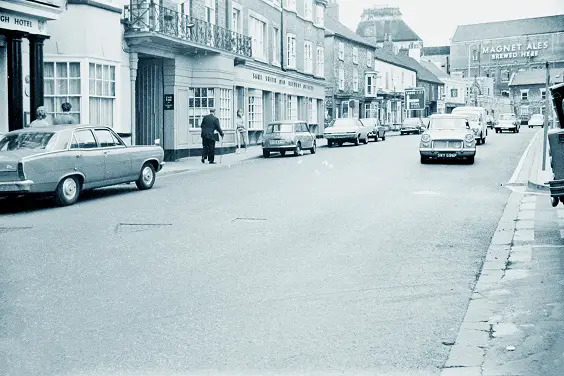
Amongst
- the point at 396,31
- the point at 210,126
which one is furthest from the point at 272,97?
the point at 396,31

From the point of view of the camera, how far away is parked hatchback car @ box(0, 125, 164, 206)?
12492 millimetres

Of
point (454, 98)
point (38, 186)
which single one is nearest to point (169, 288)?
point (38, 186)

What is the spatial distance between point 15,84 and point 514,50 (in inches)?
4697

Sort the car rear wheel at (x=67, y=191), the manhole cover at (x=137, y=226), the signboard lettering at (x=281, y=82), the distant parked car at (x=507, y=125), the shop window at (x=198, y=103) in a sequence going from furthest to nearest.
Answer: the distant parked car at (x=507, y=125), the signboard lettering at (x=281, y=82), the shop window at (x=198, y=103), the car rear wheel at (x=67, y=191), the manhole cover at (x=137, y=226)

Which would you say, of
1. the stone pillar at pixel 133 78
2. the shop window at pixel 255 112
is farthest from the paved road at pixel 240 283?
the shop window at pixel 255 112

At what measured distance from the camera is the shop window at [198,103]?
28.4 metres

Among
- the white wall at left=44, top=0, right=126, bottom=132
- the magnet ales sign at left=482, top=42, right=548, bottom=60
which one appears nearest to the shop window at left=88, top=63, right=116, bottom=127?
the white wall at left=44, top=0, right=126, bottom=132

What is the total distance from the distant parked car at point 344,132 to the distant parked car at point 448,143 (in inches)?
567

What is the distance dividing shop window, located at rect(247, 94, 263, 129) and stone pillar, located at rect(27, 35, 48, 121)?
18.1 metres

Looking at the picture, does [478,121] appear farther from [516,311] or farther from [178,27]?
[516,311]

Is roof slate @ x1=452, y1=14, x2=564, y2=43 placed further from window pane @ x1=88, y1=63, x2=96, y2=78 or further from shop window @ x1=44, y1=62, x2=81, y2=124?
shop window @ x1=44, y1=62, x2=81, y2=124

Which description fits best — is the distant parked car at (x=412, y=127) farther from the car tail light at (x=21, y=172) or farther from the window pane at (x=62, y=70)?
the car tail light at (x=21, y=172)

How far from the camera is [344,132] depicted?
38406mm

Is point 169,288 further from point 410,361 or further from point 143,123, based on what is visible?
point 143,123
